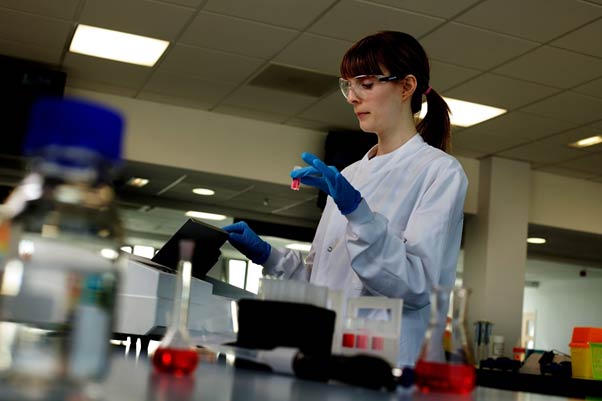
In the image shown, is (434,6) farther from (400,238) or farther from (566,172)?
(566,172)

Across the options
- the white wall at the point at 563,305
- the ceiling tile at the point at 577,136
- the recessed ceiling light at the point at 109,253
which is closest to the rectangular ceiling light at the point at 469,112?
the ceiling tile at the point at 577,136

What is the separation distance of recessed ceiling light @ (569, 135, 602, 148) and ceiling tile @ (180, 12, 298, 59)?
271 cm

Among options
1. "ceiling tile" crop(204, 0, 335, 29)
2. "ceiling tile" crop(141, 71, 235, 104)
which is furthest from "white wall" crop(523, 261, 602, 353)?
"ceiling tile" crop(204, 0, 335, 29)

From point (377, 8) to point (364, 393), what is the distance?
3425 millimetres

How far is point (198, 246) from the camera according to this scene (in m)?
1.89

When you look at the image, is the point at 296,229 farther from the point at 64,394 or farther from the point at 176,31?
the point at 64,394

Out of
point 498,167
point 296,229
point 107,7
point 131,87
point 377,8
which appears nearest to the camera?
point 377,8

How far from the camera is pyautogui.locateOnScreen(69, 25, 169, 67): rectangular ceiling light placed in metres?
4.79

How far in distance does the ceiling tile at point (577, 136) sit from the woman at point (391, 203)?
419 centimetres

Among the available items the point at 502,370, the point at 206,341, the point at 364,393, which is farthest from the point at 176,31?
the point at 364,393

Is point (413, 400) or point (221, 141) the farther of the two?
point (221, 141)

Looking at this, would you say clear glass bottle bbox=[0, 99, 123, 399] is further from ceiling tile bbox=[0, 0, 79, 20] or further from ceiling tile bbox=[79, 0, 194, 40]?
ceiling tile bbox=[0, 0, 79, 20]

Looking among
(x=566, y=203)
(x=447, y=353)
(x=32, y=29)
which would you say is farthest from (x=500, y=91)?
(x=447, y=353)

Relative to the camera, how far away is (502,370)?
17.1ft
